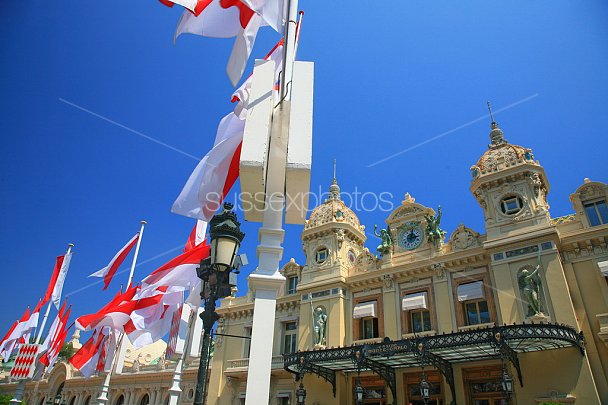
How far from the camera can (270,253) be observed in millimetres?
5434

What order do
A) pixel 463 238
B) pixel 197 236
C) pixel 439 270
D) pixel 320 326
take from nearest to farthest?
pixel 197 236
pixel 439 270
pixel 463 238
pixel 320 326

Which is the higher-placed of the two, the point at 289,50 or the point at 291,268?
→ the point at 291,268

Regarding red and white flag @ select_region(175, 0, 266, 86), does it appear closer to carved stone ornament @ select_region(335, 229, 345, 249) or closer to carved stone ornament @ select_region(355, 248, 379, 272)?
carved stone ornament @ select_region(355, 248, 379, 272)

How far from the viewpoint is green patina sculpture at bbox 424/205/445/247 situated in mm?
22891

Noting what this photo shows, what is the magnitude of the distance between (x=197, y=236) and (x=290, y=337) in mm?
13585

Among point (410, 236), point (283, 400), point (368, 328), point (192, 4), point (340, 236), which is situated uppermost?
point (340, 236)

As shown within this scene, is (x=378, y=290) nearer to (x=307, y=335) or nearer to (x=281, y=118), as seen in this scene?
(x=307, y=335)

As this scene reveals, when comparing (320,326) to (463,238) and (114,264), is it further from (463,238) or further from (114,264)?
(114,264)

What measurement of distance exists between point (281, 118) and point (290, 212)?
148cm

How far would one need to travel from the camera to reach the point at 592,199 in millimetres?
19703

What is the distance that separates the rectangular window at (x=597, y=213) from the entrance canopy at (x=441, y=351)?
228 inches

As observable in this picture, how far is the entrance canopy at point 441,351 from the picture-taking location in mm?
16125

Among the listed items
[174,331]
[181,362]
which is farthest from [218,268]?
[174,331]

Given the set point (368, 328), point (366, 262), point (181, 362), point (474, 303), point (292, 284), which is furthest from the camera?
point (292, 284)
